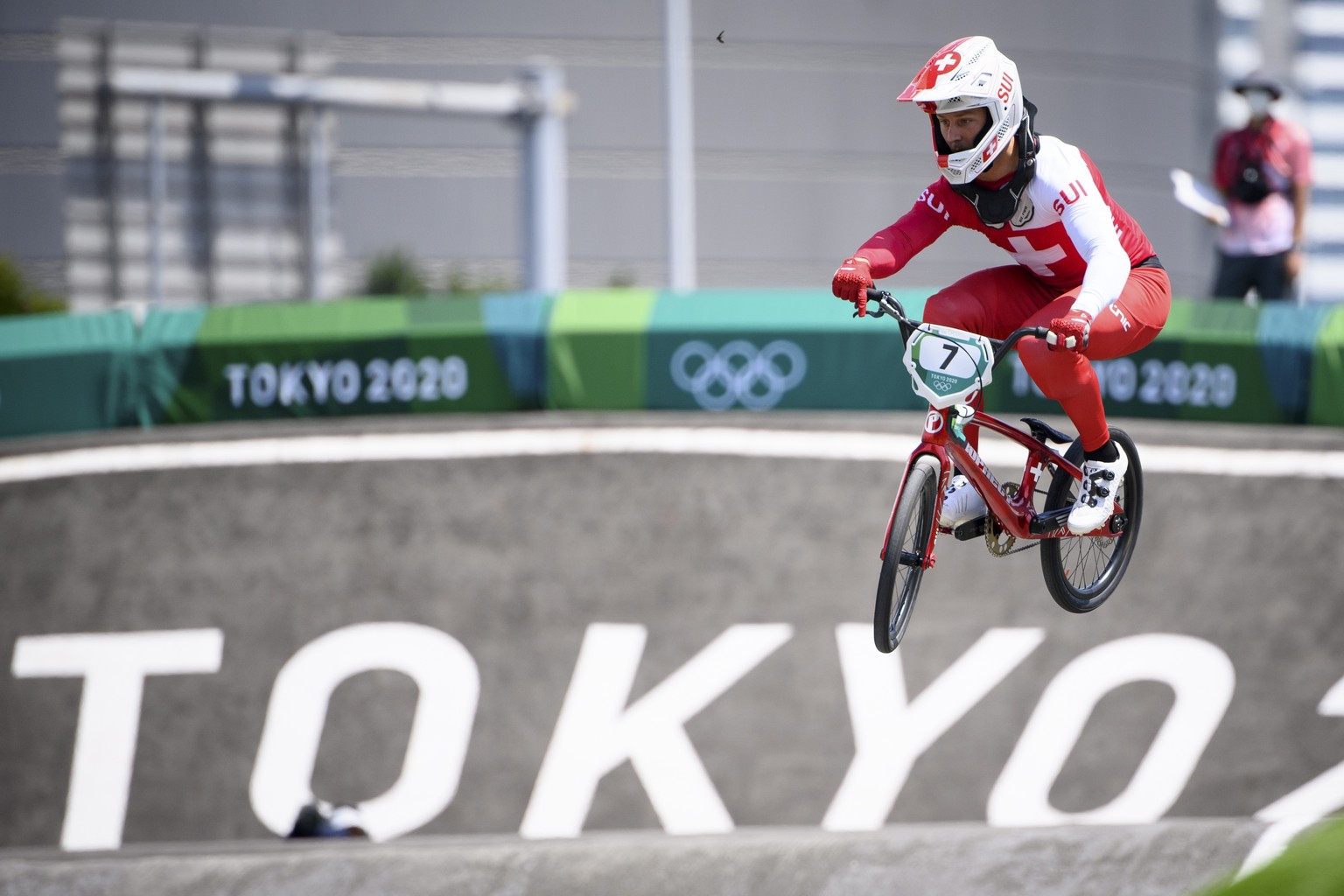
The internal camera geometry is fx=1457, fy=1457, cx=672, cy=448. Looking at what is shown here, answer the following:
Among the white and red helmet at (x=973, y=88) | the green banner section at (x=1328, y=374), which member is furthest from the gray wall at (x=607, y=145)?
the white and red helmet at (x=973, y=88)

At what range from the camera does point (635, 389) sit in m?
15.1

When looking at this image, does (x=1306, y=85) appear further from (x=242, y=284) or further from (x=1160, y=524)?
(x=1160, y=524)

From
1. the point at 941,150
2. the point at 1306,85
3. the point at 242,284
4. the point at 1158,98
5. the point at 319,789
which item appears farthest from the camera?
the point at 1306,85


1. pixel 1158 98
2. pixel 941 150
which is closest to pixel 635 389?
pixel 941 150

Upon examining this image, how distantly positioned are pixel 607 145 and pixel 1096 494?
2910cm

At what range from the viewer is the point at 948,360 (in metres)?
4.64

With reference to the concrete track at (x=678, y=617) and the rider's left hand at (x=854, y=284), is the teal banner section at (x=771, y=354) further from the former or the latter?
the rider's left hand at (x=854, y=284)

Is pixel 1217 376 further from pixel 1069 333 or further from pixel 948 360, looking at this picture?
pixel 1069 333

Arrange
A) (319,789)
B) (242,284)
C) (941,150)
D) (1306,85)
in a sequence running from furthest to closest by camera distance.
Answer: (1306,85), (242,284), (319,789), (941,150)

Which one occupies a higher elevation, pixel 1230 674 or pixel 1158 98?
pixel 1158 98

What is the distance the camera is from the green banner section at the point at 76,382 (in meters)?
15.2

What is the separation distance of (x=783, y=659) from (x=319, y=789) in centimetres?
476

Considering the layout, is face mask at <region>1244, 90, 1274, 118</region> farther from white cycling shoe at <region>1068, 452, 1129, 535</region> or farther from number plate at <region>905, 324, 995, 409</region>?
number plate at <region>905, 324, 995, 409</region>

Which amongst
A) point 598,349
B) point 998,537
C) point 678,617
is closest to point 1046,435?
point 998,537
